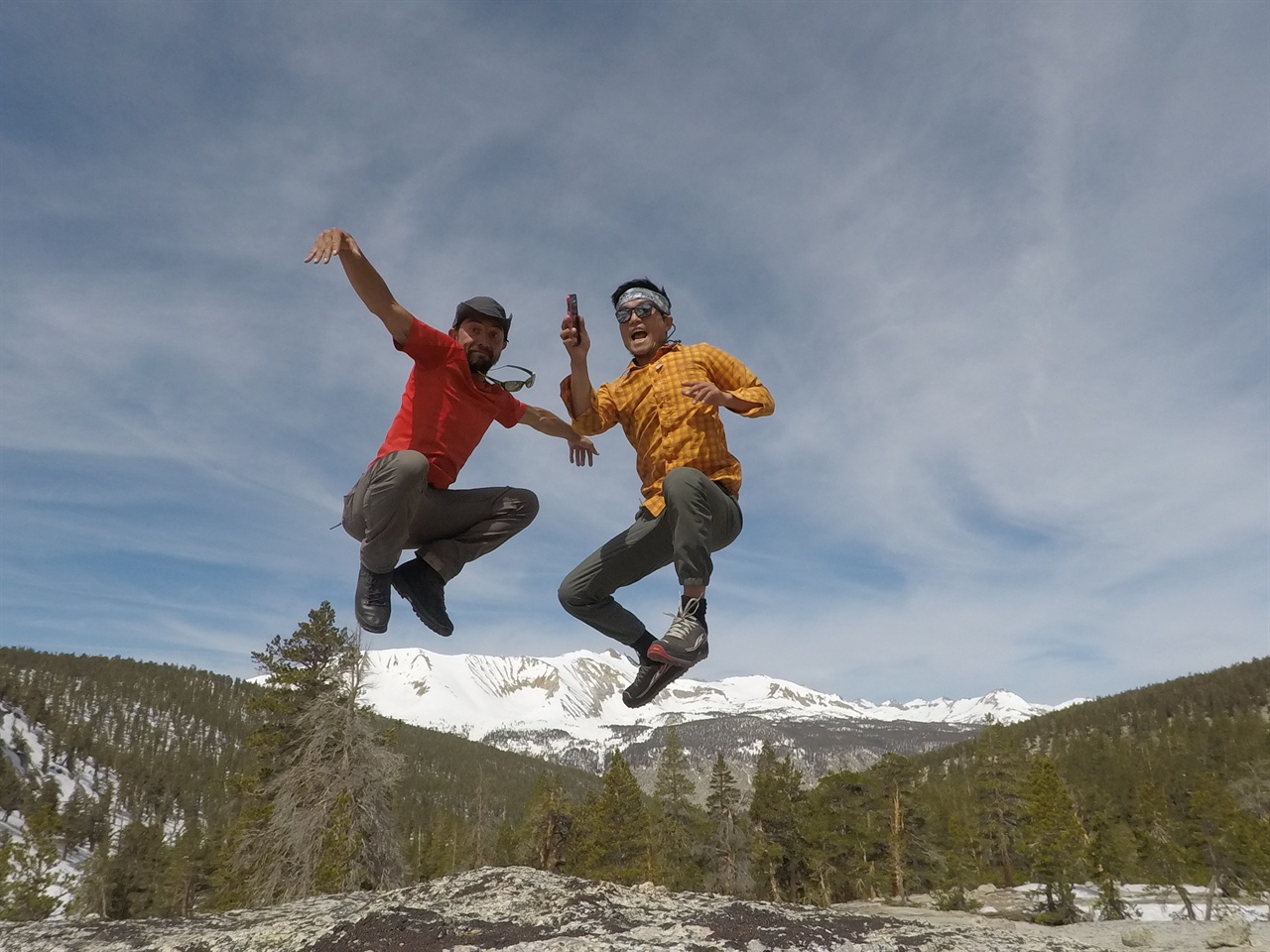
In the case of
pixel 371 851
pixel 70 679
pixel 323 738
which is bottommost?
pixel 371 851

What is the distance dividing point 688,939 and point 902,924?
182cm

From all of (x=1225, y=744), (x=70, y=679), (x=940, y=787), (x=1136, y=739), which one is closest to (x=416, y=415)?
(x=940, y=787)

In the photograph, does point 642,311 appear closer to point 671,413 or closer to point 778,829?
point 671,413

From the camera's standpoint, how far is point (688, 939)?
4.57 metres

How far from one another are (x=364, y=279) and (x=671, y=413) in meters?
1.95

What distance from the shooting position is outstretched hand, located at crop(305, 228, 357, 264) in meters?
3.61

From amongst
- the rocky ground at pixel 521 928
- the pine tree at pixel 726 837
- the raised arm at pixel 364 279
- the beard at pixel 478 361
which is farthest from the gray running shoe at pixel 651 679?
the pine tree at pixel 726 837

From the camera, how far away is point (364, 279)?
3.88 meters

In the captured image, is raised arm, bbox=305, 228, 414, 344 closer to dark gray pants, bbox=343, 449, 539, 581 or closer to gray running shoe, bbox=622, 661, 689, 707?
dark gray pants, bbox=343, 449, 539, 581

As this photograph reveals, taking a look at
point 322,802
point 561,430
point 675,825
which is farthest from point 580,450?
point 675,825

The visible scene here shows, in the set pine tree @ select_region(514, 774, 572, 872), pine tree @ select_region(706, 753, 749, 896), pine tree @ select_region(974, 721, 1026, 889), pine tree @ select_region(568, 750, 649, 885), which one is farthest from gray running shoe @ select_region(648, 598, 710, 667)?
pine tree @ select_region(974, 721, 1026, 889)

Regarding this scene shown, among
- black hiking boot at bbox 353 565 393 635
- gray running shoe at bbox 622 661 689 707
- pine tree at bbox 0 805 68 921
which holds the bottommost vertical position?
pine tree at bbox 0 805 68 921

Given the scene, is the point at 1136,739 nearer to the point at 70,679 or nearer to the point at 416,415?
the point at 416,415

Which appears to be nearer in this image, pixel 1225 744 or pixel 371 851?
pixel 371 851
